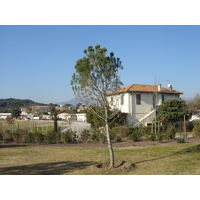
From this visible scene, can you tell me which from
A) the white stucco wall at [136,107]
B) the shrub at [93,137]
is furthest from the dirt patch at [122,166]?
the white stucco wall at [136,107]

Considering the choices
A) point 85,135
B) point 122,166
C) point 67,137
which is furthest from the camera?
point 85,135

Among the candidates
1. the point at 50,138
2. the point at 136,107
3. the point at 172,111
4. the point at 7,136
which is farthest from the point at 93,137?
the point at 172,111

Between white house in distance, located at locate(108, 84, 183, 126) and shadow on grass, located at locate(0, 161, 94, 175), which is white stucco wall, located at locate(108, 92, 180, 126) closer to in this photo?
white house in distance, located at locate(108, 84, 183, 126)

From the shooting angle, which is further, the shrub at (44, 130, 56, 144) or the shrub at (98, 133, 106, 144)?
the shrub at (44, 130, 56, 144)

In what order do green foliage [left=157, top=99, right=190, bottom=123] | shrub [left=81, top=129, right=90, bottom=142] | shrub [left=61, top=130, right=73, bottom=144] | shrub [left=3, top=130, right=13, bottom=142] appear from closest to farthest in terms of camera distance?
shrub [left=61, top=130, right=73, bottom=144]
shrub [left=81, top=129, right=90, bottom=142]
shrub [left=3, top=130, right=13, bottom=142]
green foliage [left=157, top=99, right=190, bottom=123]

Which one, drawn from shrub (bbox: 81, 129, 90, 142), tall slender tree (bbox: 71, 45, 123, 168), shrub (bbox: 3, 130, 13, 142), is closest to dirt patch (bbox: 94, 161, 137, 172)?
tall slender tree (bbox: 71, 45, 123, 168)

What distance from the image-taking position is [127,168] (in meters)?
6.92

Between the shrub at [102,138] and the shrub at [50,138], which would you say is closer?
the shrub at [102,138]

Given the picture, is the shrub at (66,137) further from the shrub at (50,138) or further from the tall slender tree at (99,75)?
the tall slender tree at (99,75)

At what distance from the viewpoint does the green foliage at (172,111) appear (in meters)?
23.4

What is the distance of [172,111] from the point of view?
23.8 meters

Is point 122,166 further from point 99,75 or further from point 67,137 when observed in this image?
point 67,137

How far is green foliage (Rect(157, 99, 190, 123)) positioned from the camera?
2344 cm

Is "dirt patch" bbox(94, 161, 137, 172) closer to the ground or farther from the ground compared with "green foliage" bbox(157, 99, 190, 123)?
closer to the ground
